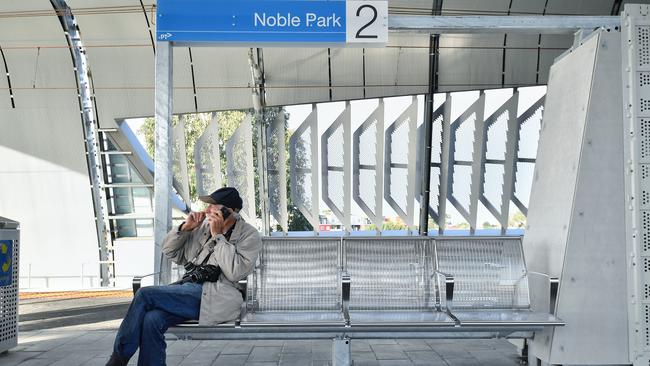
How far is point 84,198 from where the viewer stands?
13672 millimetres

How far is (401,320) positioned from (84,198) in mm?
10802

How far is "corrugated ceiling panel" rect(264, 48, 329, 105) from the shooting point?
506 inches

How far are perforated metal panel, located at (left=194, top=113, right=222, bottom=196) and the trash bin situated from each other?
656cm

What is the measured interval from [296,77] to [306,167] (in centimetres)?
189

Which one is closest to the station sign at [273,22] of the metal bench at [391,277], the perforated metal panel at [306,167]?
the metal bench at [391,277]

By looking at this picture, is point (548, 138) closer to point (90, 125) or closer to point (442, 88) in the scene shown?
point (442, 88)

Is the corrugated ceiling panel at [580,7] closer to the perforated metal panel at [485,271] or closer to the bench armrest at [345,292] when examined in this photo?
the perforated metal panel at [485,271]

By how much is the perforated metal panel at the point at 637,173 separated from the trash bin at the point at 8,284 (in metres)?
5.72

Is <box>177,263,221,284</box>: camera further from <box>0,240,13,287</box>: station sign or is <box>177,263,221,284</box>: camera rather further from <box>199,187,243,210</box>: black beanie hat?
<box>0,240,13,287</box>: station sign

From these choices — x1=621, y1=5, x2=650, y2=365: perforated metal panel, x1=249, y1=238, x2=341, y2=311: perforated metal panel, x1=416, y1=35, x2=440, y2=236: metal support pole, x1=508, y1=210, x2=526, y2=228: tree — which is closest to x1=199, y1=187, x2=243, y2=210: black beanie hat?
x1=249, y1=238, x2=341, y2=311: perforated metal panel

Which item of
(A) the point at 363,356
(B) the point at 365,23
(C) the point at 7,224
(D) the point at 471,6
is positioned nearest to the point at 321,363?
(A) the point at 363,356

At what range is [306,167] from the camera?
13.1 m

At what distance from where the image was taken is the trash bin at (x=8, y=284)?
6.17 m

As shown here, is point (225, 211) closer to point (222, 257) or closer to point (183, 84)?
point (222, 257)
